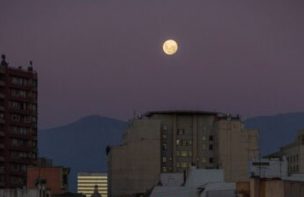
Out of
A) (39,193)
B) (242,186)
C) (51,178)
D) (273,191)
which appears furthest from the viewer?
(51,178)

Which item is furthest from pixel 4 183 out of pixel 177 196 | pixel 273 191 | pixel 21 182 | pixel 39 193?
pixel 273 191

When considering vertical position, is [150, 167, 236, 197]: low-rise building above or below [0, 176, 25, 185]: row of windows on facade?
below

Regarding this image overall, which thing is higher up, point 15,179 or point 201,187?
point 15,179

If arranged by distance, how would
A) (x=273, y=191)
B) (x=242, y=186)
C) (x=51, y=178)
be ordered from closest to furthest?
(x=273, y=191) < (x=242, y=186) < (x=51, y=178)

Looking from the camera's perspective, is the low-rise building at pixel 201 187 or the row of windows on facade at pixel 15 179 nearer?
the low-rise building at pixel 201 187

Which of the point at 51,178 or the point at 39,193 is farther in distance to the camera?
the point at 51,178

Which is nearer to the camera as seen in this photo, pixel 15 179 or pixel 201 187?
A: pixel 201 187

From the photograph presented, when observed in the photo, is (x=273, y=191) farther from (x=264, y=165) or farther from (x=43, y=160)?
(x=43, y=160)

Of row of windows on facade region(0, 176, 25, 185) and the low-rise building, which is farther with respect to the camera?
row of windows on facade region(0, 176, 25, 185)

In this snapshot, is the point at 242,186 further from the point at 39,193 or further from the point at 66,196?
the point at 66,196

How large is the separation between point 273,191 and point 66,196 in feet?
Answer: 206

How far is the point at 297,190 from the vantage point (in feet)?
160

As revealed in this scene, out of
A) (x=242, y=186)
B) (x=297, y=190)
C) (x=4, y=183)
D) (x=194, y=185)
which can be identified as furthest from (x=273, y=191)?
(x=4, y=183)

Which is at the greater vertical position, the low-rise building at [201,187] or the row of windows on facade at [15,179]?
the row of windows on facade at [15,179]
